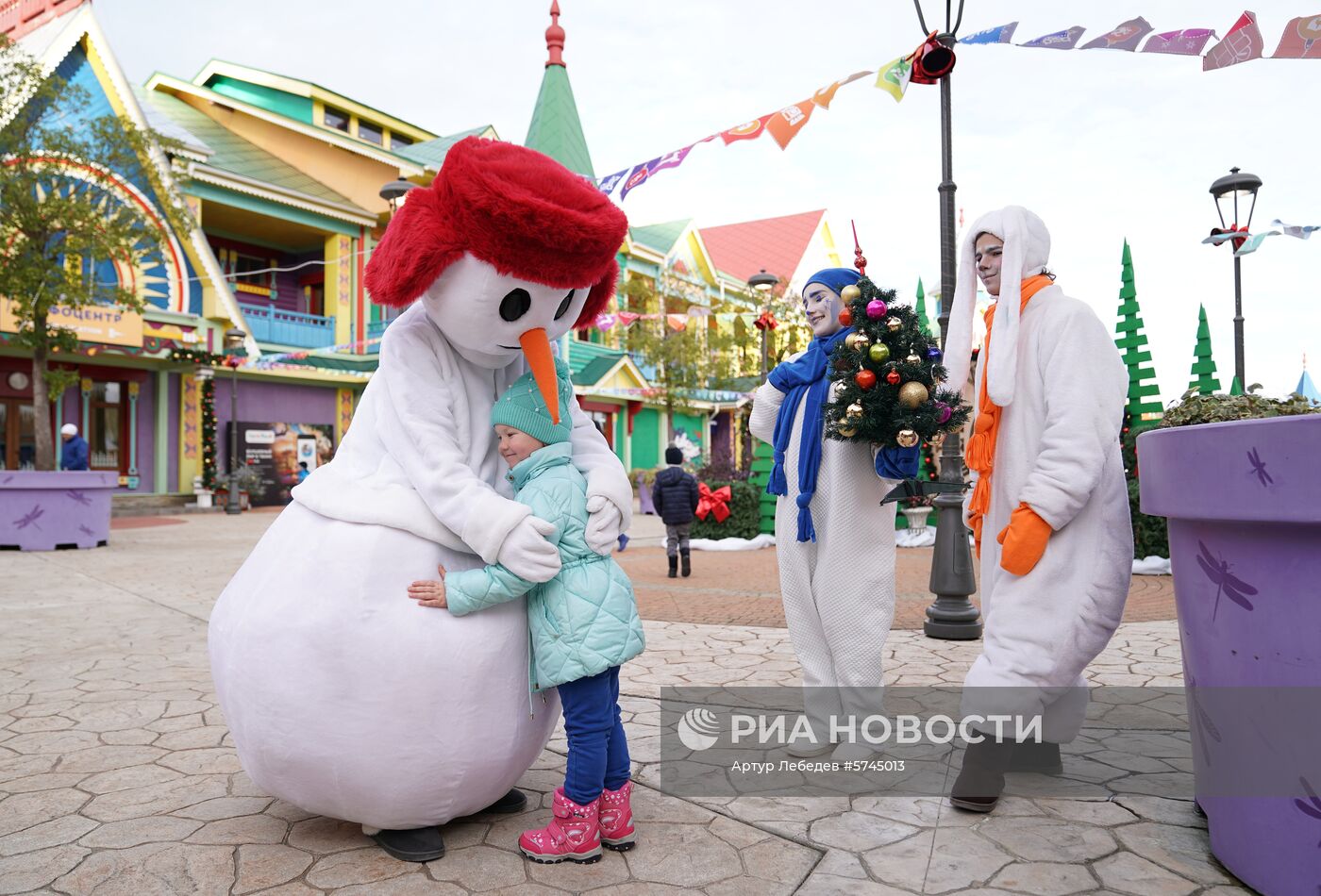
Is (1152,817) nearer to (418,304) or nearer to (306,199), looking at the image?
(418,304)

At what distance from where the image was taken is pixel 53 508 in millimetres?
11383

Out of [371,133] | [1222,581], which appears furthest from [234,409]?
[1222,581]

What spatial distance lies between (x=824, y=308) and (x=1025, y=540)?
1344mm

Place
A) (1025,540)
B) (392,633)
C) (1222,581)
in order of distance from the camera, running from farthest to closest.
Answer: (1025,540)
(392,633)
(1222,581)

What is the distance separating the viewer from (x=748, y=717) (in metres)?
3.92

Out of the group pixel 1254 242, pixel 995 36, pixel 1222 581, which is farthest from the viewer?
pixel 1254 242

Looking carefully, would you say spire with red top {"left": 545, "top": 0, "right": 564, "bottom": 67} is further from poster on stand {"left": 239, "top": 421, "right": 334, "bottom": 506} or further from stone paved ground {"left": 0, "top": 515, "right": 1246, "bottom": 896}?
stone paved ground {"left": 0, "top": 515, "right": 1246, "bottom": 896}

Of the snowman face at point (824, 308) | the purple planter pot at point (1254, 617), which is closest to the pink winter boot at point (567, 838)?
the purple planter pot at point (1254, 617)

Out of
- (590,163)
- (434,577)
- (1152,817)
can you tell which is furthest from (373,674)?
(590,163)

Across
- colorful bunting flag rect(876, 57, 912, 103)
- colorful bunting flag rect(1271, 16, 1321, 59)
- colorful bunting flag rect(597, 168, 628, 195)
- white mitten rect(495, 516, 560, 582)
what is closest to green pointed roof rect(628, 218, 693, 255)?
colorful bunting flag rect(597, 168, 628, 195)

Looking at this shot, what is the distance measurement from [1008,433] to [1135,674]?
2498 mm

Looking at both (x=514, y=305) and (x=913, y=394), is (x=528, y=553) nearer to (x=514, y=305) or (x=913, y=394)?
(x=514, y=305)

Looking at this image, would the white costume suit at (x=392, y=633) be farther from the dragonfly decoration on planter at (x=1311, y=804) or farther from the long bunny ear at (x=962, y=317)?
the dragonfly decoration on planter at (x=1311, y=804)

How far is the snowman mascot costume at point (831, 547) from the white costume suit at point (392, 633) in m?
1.09
